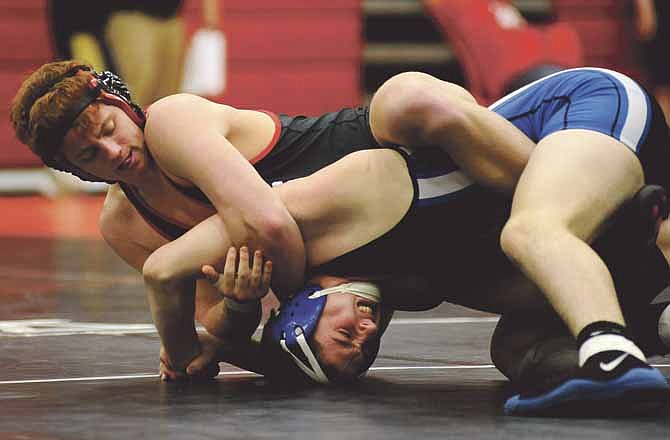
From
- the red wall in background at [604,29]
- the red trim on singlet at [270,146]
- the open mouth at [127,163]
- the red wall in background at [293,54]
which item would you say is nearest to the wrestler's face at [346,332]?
the red trim on singlet at [270,146]

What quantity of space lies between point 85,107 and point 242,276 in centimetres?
49

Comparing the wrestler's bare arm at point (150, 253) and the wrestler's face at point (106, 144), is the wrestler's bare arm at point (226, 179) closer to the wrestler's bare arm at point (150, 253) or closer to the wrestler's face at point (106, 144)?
the wrestler's face at point (106, 144)

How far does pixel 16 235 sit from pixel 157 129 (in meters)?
5.04

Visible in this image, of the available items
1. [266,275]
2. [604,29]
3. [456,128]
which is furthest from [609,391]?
[604,29]

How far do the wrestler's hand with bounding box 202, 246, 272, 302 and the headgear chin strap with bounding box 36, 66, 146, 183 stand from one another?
1.28 ft

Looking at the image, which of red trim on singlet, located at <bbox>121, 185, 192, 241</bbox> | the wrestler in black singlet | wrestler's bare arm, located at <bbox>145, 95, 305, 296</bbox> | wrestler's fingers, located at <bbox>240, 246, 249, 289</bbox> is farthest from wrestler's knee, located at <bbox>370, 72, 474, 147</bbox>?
red trim on singlet, located at <bbox>121, 185, 192, 241</bbox>

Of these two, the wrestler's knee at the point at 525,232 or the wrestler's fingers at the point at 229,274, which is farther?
the wrestler's fingers at the point at 229,274

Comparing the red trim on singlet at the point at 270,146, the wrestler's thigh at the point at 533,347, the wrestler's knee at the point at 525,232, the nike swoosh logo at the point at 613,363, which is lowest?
the wrestler's thigh at the point at 533,347

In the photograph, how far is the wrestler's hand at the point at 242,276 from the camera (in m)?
3.46

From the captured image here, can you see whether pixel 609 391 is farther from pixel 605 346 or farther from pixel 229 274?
pixel 229 274

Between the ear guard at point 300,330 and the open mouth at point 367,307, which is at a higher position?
the open mouth at point 367,307

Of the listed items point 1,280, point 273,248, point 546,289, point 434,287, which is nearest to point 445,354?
point 434,287

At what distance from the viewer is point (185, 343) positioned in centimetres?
365

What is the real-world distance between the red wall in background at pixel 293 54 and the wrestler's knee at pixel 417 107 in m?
8.18
